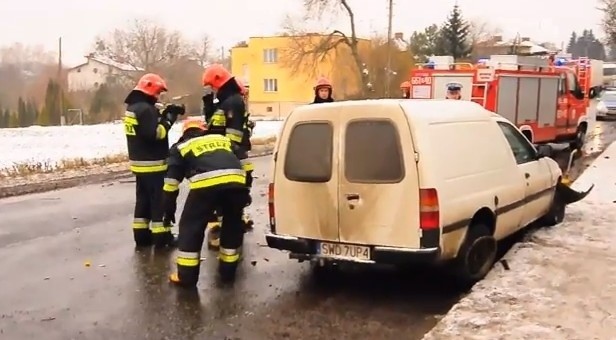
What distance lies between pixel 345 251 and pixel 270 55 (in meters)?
71.1

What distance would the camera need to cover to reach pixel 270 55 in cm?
7619

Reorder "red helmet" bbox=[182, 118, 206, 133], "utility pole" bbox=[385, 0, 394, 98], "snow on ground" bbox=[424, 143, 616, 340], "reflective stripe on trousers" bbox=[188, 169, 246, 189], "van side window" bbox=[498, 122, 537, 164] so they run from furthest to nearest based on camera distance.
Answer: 1. "utility pole" bbox=[385, 0, 394, 98]
2. "van side window" bbox=[498, 122, 537, 164]
3. "red helmet" bbox=[182, 118, 206, 133]
4. "reflective stripe on trousers" bbox=[188, 169, 246, 189]
5. "snow on ground" bbox=[424, 143, 616, 340]

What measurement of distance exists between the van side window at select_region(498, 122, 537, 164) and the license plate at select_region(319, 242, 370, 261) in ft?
7.55

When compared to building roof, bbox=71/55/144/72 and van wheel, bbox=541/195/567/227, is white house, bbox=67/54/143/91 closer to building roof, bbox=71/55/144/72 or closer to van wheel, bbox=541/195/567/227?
building roof, bbox=71/55/144/72

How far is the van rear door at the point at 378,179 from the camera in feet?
19.9

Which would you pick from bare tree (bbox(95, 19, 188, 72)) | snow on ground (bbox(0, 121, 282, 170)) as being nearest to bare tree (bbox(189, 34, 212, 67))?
bare tree (bbox(95, 19, 188, 72))

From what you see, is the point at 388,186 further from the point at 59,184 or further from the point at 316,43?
the point at 316,43

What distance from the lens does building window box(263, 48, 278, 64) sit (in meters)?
75.6

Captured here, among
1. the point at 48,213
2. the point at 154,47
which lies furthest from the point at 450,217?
the point at 154,47

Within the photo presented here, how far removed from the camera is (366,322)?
19.1ft

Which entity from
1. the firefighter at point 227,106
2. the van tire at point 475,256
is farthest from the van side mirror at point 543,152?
the firefighter at point 227,106

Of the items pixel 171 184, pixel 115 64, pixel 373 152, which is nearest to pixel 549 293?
pixel 373 152

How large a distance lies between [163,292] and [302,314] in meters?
1.42

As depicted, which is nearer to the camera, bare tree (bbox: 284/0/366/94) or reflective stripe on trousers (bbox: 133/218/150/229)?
reflective stripe on trousers (bbox: 133/218/150/229)
